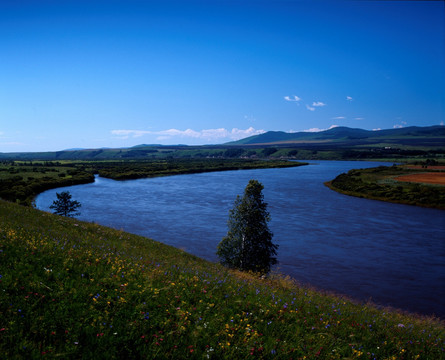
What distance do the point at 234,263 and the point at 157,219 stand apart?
2726cm

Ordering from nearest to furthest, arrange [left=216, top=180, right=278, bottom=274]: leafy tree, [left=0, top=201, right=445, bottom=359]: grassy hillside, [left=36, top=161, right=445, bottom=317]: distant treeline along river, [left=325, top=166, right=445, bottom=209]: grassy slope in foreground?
[left=0, top=201, right=445, bottom=359]: grassy hillside → [left=216, top=180, right=278, bottom=274]: leafy tree → [left=36, top=161, right=445, bottom=317]: distant treeline along river → [left=325, top=166, right=445, bottom=209]: grassy slope in foreground

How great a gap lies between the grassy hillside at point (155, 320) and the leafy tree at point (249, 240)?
1513 cm

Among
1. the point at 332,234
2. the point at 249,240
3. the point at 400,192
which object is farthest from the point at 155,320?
the point at 400,192

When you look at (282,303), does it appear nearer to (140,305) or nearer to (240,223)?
(140,305)

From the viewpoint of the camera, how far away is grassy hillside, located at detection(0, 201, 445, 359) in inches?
211

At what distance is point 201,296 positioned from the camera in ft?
25.7

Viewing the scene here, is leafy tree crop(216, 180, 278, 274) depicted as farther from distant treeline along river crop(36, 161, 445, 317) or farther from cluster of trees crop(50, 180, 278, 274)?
distant treeline along river crop(36, 161, 445, 317)

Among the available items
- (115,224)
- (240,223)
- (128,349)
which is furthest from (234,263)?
(115,224)

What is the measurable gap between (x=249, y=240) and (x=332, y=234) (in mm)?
21764

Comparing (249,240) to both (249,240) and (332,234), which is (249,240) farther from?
(332,234)

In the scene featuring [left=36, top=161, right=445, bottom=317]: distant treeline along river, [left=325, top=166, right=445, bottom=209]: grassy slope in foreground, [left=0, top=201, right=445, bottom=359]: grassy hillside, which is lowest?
[left=36, top=161, right=445, bottom=317]: distant treeline along river

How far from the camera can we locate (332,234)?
41.8m

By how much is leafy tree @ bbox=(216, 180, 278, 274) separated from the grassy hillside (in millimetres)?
15130

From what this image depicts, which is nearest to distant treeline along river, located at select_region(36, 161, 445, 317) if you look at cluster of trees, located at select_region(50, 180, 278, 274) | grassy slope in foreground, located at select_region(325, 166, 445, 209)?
grassy slope in foreground, located at select_region(325, 166, 445, 209)
